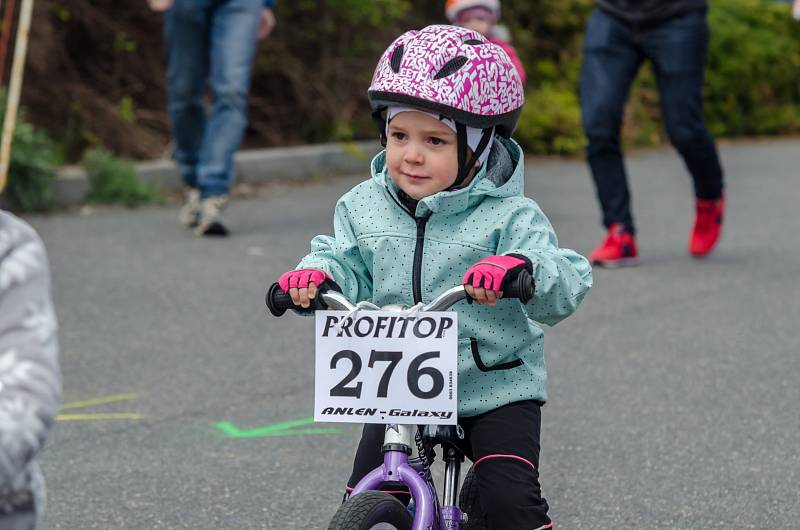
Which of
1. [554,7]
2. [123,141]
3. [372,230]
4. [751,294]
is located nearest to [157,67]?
[123,141]

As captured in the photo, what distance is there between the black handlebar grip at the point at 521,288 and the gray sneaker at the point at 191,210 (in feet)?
19.0

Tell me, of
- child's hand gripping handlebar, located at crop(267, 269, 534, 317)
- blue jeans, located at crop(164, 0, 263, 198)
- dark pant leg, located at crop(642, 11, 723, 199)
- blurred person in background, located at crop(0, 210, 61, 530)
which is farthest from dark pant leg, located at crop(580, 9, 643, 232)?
blurred person in background, located at crop(0, 210, 61, 530)

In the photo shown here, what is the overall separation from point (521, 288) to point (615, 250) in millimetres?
4905

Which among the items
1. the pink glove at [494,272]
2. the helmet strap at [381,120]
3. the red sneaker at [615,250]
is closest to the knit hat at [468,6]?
the red sneaker at [615,250]

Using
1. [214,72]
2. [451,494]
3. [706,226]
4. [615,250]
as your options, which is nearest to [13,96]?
[214,72]

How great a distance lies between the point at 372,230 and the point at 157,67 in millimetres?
8497

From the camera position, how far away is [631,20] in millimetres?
7230

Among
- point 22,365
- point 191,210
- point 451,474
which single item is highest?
point 22,365

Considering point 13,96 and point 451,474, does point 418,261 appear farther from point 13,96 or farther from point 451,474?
point 13,96

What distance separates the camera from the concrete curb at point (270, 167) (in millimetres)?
9375

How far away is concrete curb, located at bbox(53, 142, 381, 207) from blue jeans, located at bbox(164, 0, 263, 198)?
121 cm

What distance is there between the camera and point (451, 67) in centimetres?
309

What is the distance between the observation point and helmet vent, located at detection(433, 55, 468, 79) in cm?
307

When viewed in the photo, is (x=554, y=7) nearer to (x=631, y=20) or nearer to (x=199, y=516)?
(x=631, y=20)
